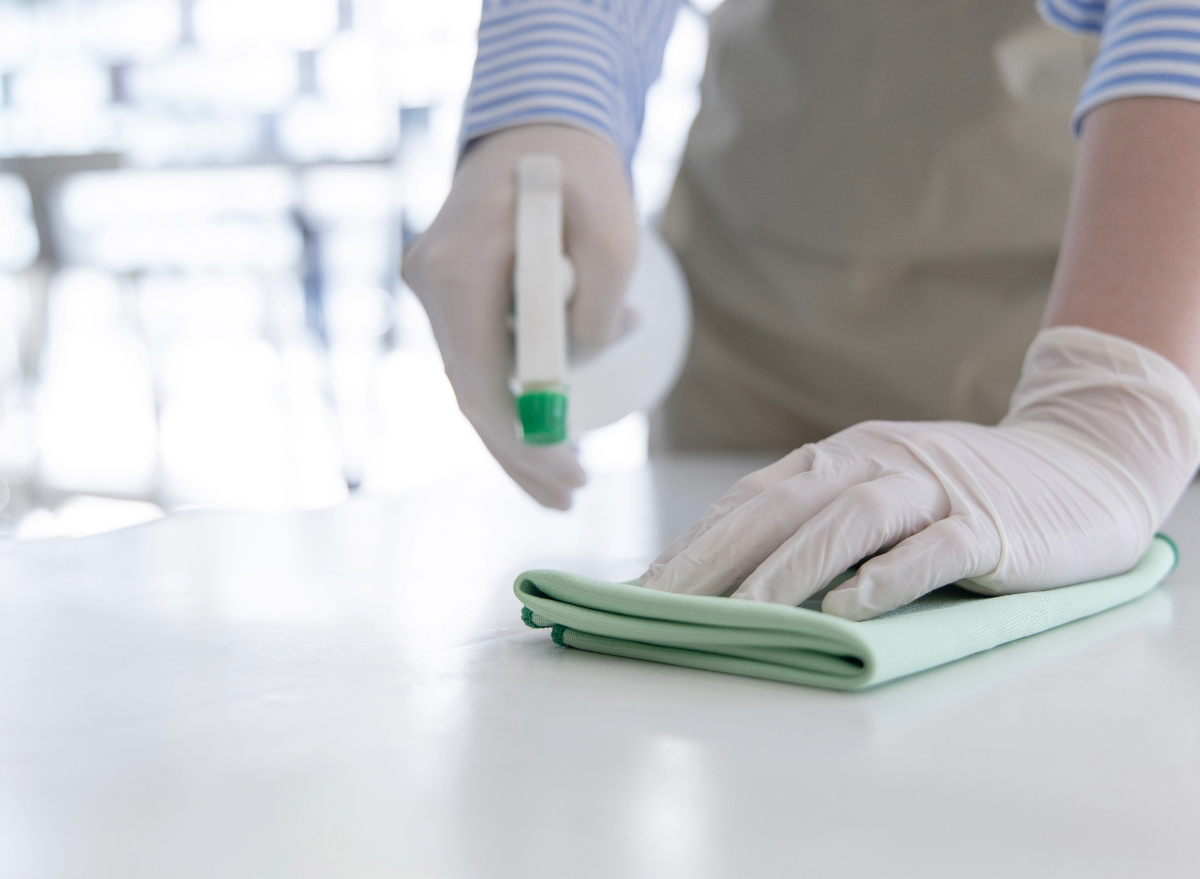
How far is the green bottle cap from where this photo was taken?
25.2 inches

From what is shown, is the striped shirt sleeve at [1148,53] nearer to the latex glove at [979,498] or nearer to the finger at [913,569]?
the latex glove at [979,498]

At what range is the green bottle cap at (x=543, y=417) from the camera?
0.64 metres

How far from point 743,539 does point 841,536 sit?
6cm

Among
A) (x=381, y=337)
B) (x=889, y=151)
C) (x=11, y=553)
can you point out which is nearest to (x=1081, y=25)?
(x=889, y=151)

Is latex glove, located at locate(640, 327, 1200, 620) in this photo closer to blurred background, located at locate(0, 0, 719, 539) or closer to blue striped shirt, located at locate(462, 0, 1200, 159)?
blue striped shirt, located at locate(462, 0, 1200, 159)

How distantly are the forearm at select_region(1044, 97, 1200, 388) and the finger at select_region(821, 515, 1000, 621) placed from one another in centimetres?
27

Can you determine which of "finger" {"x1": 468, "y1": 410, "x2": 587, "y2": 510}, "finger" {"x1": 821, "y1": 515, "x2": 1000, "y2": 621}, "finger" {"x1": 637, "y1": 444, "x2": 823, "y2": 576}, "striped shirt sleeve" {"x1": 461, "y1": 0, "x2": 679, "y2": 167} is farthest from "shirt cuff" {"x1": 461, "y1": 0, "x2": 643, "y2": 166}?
"finger" {"x1": 821, "y1": 515, "x2": 1000, "y2": 621}

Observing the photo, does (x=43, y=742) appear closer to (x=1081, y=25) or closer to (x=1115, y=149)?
(x=1115, y=149)

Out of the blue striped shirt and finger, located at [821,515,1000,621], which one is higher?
the blue striped shirt

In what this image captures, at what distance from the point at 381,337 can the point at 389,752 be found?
3.99m

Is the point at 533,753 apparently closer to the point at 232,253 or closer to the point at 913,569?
the point at 913,569

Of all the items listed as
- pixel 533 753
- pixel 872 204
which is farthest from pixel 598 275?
pixel 872 204

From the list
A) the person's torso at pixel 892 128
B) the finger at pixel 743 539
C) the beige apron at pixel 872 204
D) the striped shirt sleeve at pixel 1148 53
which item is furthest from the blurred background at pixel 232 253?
the finger at pixel 743 539

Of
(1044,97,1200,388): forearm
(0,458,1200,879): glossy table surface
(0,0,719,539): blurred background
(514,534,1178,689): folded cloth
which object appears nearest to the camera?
(0,458,1200,879): glossy table surface
